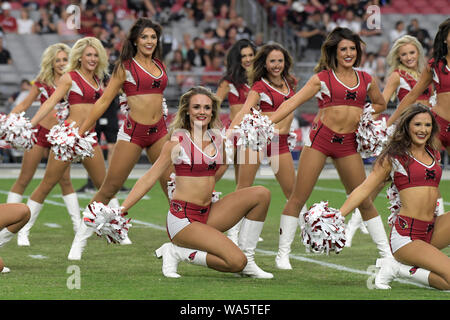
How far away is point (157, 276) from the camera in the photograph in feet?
18.8

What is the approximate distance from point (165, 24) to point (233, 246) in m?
12.7

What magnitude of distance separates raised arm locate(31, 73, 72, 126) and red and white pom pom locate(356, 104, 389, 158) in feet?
7.71

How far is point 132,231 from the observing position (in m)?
8.34

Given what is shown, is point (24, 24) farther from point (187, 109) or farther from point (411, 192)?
point (411, 192)

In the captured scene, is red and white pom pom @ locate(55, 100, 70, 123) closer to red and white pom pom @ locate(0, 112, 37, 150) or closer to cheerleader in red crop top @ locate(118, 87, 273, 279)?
red and white pom pom @ locate(0, 112, 37, 150)

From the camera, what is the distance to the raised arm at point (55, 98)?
7.07 m

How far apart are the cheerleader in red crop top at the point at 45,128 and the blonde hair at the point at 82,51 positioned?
1.60ft

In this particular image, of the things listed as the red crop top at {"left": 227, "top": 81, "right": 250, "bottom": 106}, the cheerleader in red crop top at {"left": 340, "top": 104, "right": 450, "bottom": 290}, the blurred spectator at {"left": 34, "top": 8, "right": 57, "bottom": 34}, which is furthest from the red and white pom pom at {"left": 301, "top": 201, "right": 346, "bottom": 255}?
the blurred spectator at {"left": 34, "top": 8, "right": 57, "bottom": 34}

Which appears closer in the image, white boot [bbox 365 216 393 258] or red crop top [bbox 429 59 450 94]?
white boot [bbox 365 216 393 258]

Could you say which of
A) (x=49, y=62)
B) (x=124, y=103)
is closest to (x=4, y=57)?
(x=49, y=62)

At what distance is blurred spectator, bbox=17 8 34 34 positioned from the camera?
17.6 metres

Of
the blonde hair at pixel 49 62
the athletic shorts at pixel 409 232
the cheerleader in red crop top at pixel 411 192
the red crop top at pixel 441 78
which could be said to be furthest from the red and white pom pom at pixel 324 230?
the blonde hair at pixel 49 62

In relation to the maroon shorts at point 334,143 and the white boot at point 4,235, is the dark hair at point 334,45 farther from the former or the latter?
the white boot at point 4,235

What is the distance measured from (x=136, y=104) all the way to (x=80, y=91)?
79 centimetres
